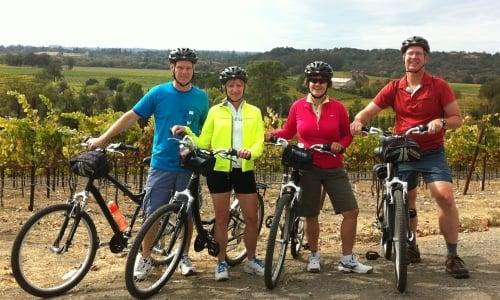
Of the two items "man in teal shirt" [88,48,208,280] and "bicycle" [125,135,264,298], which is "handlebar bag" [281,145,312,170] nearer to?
"bicycle" [125,135,264,298]

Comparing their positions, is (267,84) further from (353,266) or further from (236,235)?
(353,266)

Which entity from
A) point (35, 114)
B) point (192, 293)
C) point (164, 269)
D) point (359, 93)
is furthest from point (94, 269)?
point (359, 93)

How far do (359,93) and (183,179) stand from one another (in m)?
73.4

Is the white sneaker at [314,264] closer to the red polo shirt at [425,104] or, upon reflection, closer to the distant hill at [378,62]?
the red polo shirt at [425,104]

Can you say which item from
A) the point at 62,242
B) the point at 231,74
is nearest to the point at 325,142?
the point at 231,74

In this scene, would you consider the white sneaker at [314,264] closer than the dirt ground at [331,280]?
No

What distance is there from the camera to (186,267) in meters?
4.56

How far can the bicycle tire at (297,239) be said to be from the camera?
4732 mm

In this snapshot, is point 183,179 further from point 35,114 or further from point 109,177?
point 35,114

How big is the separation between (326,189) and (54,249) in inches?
92.2

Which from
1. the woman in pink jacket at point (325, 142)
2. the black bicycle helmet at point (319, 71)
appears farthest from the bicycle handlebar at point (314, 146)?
the black bicycle helmet at point (319, 71)

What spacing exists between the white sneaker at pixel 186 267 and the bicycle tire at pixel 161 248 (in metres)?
0.22

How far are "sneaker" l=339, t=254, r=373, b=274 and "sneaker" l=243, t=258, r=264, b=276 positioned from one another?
73cm

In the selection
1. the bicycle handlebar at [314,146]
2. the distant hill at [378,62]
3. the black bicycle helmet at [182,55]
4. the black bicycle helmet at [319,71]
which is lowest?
the bicycle handlebar at [314,146]
